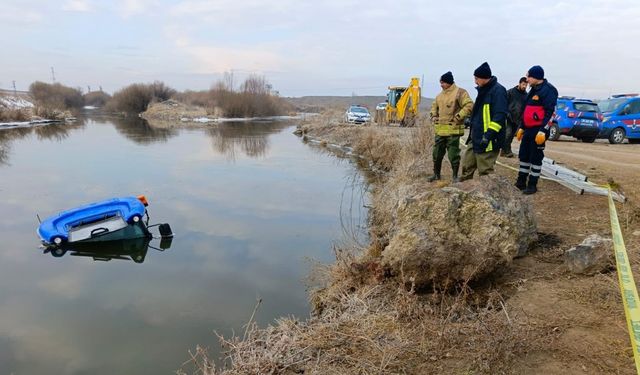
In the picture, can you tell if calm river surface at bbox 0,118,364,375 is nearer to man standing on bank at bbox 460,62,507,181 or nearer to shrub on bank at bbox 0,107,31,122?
man standing on bank at bbox 460,62,507,181

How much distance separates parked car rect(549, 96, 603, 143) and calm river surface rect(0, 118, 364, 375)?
6.97 metres

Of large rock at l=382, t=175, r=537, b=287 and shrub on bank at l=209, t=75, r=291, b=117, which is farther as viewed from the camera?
shrub on bank at l=209, t=75, r=291, b=117

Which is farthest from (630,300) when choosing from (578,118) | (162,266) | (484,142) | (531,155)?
(578,118)

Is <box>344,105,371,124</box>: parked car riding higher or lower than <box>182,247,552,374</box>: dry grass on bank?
higher

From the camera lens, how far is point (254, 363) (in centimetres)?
340

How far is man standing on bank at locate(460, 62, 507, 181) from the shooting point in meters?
5.16

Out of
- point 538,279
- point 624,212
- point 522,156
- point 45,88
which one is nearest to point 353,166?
point 522,156

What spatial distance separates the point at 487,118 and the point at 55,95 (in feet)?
226

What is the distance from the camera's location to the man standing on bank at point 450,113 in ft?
18.9

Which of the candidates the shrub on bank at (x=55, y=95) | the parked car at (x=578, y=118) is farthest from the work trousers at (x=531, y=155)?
the shrub on bank at (x=55, y=95)

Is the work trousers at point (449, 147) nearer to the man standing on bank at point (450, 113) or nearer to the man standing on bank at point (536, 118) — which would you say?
the man standing on bank at point (450, 113)

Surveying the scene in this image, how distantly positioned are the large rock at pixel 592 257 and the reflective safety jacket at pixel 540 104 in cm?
216

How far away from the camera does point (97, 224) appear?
25.1 ft

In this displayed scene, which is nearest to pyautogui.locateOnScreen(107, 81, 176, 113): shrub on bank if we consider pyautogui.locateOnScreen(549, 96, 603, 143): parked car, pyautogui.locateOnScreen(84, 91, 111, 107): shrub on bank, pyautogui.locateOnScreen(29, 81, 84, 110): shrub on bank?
pyautogui.locateOnScreen(29, 81, 84, 110): shrub on bank
